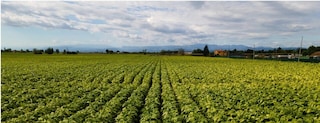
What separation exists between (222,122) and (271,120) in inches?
52.9

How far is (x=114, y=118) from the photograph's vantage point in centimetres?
977

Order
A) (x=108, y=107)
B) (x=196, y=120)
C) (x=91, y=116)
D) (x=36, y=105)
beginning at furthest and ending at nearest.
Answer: (x=36, y=105) → (x=108, y=107) → (x=91, y=116) → (x=196, y=120)

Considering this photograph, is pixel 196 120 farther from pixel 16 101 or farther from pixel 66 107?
pixel 16 101

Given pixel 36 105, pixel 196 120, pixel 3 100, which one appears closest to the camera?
pixel 196 120

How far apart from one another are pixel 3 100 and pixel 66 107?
11.0ft

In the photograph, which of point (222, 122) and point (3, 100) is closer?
point (222, 122)

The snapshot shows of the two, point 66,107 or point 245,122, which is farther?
point 66,107

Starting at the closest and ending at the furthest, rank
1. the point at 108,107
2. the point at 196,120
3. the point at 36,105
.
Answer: the point at 196,120 < the point at 108,107 < the point at 36,105

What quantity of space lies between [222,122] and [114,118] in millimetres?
3524

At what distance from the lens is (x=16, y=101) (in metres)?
12.5

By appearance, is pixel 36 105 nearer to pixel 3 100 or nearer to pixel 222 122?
pixel 3 100

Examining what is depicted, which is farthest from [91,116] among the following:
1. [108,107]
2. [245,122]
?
[245,122]

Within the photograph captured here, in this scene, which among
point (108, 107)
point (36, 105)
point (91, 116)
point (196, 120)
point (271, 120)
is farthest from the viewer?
point (36, 105)

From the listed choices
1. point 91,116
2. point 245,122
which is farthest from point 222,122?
point 91,116
